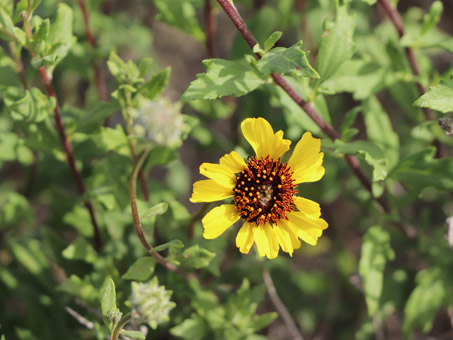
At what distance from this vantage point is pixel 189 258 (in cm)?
208

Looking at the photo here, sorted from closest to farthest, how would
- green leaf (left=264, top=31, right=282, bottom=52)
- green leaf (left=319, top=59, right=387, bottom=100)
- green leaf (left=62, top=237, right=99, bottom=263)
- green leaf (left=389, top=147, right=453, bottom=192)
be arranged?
green leaf (left=264, top=31, right=282, bottom=52), green leaf (left=389, top=147, right=453, bottom=192), green leaf (left=62, top=237, right=99, bottom=263), green leaf (left=319, top=59, right=387, bottom=100)

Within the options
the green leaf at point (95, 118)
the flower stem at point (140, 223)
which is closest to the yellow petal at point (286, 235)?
the flower stem at point (140, 223)

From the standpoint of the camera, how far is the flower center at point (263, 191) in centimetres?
198

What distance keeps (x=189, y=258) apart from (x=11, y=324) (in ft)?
4.61

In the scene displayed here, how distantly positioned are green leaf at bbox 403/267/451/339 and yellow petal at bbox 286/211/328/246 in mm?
1010

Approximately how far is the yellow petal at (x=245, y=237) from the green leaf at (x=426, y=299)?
1.18 metres

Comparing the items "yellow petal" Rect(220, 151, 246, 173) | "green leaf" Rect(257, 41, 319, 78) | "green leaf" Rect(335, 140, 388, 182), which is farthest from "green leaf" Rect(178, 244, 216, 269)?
"green leaf" Rect(257, 41, 319, 78)

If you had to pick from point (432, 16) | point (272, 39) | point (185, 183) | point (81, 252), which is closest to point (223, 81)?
point (272, 39)

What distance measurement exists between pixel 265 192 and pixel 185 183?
1.91 metres

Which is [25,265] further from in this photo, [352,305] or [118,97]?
→ [352,305]

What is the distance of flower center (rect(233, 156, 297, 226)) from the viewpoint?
6.50ft

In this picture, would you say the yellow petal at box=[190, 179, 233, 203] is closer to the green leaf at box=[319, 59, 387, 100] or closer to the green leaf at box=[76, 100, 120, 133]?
the green leaf at box=[76, 100, 120, 133]

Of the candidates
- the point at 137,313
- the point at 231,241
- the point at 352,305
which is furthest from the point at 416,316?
the point at 137,313

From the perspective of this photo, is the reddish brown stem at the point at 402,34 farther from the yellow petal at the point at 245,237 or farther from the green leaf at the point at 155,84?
the yellow petal at the point at 245,237
